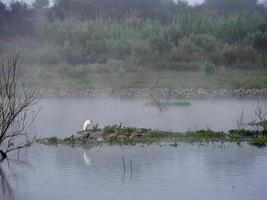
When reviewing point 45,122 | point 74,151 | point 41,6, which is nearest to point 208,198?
point 74,151

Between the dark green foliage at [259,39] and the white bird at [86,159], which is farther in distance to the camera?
the dark green foliage at [259,39]

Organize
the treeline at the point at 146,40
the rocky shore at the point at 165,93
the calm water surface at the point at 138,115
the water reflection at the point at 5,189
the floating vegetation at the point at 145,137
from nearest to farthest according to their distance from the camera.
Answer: the water reflection at the point at 5,189
the floating vegetation at the point at 145,137
the calm water surface at the point at 138,115
the rocky shore at the point at 165,93
the treeline at the point at 146,40

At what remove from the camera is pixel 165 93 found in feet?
122

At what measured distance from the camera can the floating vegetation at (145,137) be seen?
19.2 metres

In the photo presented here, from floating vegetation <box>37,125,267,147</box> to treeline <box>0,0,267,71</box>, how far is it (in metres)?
22.0

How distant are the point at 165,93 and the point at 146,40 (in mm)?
13659

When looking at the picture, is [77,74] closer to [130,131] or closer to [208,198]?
[130,131]

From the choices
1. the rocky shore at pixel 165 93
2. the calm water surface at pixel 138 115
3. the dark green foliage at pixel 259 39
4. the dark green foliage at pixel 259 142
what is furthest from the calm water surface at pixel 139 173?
the dark green foliage at pixel 259 39

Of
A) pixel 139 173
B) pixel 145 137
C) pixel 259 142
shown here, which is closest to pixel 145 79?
pixel 145 137

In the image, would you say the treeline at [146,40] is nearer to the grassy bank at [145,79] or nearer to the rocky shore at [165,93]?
the grassy bank at [145,79]

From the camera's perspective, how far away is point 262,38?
159 ft

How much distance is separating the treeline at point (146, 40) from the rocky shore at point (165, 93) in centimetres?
432

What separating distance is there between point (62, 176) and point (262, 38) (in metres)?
35.9

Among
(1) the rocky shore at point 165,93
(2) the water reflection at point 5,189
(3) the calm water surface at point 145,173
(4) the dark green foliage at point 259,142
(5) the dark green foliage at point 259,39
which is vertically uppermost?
(5) the dark green foliage at point 259,39
